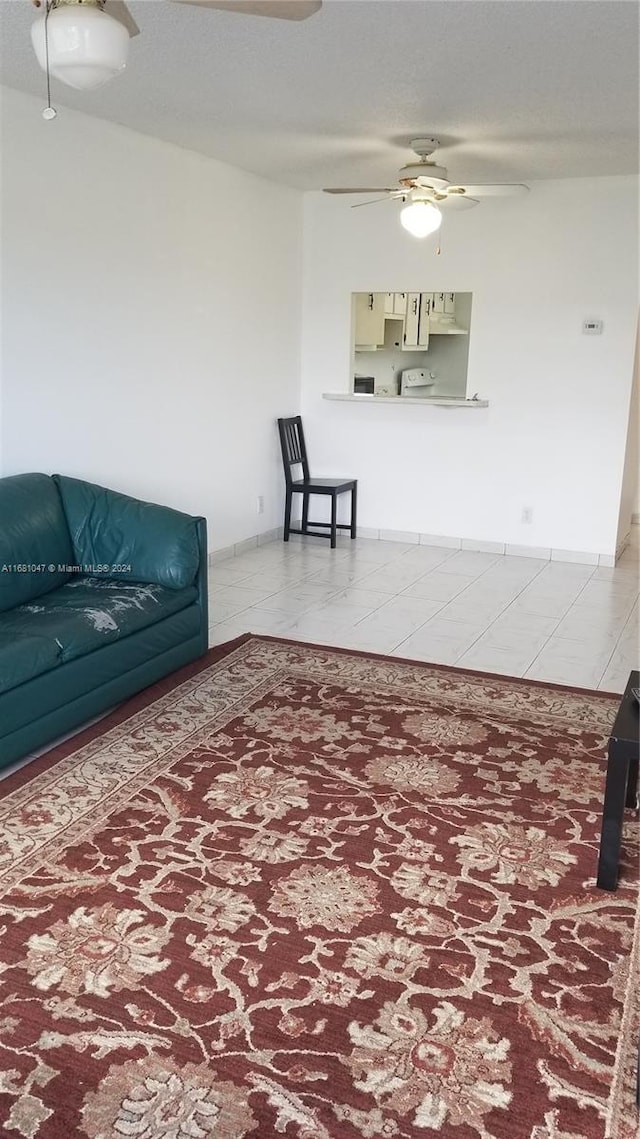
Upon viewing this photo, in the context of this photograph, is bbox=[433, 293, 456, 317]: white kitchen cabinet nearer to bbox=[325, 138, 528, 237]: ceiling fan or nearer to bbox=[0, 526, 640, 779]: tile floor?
bbox=[0, 526, 640, 779]: tile floor

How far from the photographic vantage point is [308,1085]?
186 cm

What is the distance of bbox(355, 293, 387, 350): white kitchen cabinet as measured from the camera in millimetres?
7598

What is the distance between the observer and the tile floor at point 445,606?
447cm

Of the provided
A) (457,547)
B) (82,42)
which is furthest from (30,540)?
(457,547)

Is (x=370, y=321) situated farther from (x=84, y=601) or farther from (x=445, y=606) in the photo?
(x=84, y=601)

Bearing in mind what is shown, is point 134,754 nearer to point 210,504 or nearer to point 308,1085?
point 308,1085

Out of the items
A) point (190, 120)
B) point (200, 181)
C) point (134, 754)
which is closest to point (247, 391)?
point (200, 181)

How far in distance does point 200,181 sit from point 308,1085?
505 centimetres

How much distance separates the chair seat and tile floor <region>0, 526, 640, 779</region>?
1.41 ft

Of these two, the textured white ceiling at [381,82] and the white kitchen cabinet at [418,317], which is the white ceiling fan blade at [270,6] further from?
the white kitchen cabinet at [418,317]

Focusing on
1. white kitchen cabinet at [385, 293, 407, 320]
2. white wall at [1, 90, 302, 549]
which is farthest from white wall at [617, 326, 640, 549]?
A: white wall at [1, 90, 302, 549]

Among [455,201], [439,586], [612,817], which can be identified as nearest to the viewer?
[612,817]

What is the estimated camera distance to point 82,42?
2.14 metres

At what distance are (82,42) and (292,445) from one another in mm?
4865
